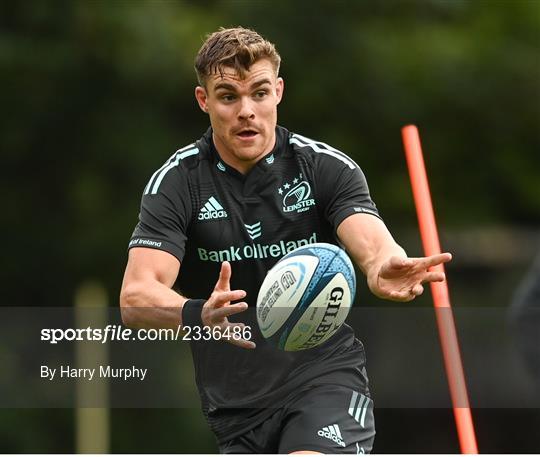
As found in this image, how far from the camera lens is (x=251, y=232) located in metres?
5.76

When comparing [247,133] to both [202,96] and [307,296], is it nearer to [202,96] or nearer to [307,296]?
[202,96]

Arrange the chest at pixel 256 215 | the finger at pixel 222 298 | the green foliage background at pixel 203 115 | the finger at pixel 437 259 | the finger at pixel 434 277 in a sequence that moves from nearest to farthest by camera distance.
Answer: the finger at pixel 222 298
the finger at pixel 437 259
the finger at pixel 434 277
the chest at pixel 256 215
the green foliage background at pixel 203 115

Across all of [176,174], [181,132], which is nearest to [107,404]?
[181,132]

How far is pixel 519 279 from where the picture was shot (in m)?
16.1

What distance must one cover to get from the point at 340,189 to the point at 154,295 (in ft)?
2.92

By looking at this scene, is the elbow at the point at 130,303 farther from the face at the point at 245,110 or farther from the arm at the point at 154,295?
the face at the point at 245,110

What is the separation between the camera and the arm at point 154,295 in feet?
17.6

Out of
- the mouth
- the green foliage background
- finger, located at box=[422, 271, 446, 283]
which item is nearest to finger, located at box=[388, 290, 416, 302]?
finger, located at box=[422, 271, 446, 283]

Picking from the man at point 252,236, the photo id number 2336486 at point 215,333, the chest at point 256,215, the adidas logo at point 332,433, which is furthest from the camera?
the chest at point 256,215

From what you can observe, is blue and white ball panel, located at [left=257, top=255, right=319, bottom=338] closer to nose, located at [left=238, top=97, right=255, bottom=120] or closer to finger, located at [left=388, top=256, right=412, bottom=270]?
finger, located at [left=388, top=256, right=412, bottom=270]

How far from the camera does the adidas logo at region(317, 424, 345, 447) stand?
5491mm

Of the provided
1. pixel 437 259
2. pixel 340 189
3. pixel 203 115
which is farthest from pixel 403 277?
pixel 203 115

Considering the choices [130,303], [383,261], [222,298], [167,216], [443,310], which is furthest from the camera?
[443,310]

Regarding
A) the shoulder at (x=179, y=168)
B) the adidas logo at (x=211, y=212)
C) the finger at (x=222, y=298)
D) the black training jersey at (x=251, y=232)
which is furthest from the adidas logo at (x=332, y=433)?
the shoulder at (x=179, y=168)
